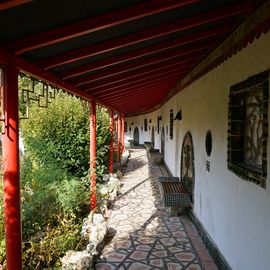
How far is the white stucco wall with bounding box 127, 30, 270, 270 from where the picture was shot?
324 centimetres

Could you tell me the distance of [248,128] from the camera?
4047 mm

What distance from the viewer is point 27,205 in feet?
16.7

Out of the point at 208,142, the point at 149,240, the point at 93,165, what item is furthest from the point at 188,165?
the point at 149,240

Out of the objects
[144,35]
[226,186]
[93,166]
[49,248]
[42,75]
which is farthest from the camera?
[93,166]

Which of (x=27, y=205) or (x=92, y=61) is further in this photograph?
(x=27, y=205)

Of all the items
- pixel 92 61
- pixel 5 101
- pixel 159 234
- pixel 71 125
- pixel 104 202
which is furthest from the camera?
pixel 71 125

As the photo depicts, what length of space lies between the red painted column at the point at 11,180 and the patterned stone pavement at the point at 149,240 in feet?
7.14

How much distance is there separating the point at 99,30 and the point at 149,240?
4247 mm

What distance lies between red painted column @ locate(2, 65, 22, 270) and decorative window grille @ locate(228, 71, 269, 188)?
2456 mm

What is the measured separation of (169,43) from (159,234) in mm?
3864

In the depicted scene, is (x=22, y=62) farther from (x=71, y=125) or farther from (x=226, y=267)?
(x=71, y=125)

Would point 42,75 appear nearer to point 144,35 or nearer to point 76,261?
point 144,35

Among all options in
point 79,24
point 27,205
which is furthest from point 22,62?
point 27,205

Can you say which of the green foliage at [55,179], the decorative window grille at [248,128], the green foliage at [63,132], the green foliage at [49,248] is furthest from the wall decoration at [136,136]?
the decorative window grille at [248,128]
